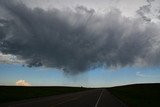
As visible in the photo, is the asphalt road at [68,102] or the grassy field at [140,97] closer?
the asphalt road at [68,102]

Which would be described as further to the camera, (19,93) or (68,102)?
(19,93)

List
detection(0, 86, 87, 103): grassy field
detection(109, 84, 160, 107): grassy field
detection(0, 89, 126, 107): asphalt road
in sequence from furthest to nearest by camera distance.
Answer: detection(0, 86, 87, 103): grassy field, detection(109, 84, 160, 107): grassy field, detection(0, 89, 126, 107): asphalt road

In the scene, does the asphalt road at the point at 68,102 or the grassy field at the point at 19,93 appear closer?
the asphalt road at the point at 68,102

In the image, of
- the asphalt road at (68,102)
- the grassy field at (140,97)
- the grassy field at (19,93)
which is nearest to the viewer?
the asphalt road at (68,102)

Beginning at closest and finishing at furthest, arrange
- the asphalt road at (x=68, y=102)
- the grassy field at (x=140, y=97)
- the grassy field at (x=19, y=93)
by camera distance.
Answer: the asphalt road at (x=68, y=102) → the grassy field at (x=140, y=97) → the grassy field at (x=19, y=93)

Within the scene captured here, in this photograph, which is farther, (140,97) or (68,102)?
(140,97)

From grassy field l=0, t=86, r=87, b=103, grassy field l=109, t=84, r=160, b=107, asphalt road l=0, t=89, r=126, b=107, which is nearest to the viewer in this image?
asphalt road l=0, t=89, r=126, b=107

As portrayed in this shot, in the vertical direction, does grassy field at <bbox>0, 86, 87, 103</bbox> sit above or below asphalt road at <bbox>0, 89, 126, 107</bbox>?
above

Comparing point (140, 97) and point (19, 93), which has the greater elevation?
point (19, 93)

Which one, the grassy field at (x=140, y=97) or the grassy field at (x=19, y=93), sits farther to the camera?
the grassy field at (x=19, y=93)

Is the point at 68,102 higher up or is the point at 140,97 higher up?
the point at 140,97

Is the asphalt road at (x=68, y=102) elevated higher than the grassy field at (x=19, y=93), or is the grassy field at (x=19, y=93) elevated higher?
the grassy field at (x=19, y=93)

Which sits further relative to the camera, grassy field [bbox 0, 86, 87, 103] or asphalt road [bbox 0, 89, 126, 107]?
grassy field [bbox 0, 86, 87, 103]

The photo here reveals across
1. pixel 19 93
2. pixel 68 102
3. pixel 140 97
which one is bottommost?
pixel 68 102
